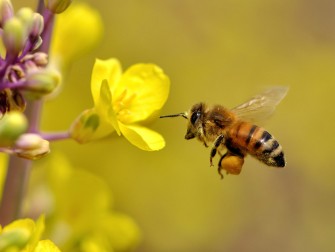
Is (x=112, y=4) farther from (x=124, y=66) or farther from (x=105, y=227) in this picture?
(x=105, y=227)

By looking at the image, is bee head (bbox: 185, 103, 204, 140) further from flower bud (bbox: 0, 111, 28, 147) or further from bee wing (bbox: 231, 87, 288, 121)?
flower bud (bbox: 0, 111, 28, 147)

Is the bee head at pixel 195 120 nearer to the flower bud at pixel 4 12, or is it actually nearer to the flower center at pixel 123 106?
the flower center at pixel 123 106

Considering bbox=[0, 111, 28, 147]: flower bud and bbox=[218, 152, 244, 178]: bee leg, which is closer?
bbox=[0, 111, 28, 147]: flower bud

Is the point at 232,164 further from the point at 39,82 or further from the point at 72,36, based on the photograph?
the point at 39,82

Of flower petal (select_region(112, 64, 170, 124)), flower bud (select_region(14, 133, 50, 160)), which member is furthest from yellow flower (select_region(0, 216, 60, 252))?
flower petal (select_region(112, 64, 170, 124))

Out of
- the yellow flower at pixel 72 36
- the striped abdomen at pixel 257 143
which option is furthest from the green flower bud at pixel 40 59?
the striped abdomen at pixel 257 143
